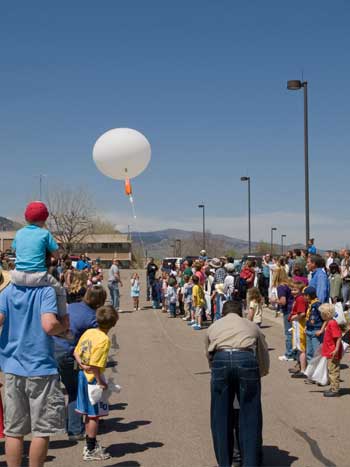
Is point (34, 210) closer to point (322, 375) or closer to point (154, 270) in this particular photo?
point (322, 375)

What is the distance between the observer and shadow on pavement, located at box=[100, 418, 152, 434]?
7.56m

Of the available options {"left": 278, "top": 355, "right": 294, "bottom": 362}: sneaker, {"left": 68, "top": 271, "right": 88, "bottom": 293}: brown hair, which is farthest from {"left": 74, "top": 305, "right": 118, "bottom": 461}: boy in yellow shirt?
{"left": 278, "top": 355, "right": 294, "bottom": 362}: sneaker

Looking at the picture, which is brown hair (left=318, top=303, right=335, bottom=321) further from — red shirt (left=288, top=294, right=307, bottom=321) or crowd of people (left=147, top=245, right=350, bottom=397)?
red shirt (left=288, top=294, right=307, bottom=321)

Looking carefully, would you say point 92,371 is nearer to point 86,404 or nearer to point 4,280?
point 86,404

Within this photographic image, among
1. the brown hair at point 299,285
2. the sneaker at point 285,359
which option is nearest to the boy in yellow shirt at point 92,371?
the brown hair at point 299,285

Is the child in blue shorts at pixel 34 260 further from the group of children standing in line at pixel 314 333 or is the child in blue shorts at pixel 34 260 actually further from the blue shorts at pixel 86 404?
the group of children standing in line at pixel 314 333

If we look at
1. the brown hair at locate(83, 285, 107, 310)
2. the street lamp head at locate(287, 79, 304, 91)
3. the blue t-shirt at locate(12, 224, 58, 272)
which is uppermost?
the street lamp head at locate(287, 79, 304, 91)

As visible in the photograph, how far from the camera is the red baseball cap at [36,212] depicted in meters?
5.12

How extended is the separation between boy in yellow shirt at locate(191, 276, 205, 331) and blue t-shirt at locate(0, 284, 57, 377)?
13.4 m

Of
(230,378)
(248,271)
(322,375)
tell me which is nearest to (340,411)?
(322,375)

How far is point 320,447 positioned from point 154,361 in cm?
607

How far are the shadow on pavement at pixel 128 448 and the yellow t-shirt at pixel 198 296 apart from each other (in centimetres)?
1159

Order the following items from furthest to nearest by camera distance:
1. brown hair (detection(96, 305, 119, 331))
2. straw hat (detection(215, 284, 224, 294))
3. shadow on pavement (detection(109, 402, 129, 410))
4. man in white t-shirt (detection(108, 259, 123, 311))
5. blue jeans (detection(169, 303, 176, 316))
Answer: man in white t-shirt (detection(108, 259, 123, 311))
blue jeans (detection(169, 303, 176, 316))
straw hat (detection(215, 284, 224, 294))
shadow on pavement (detection(109, 402, 129, 410))
brown hair (detection(96, 305, 119, 331))

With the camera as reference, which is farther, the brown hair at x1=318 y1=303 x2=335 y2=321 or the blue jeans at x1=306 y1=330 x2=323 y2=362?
the blue jeans at x1=306 y1=330 x2=323 y2=362
